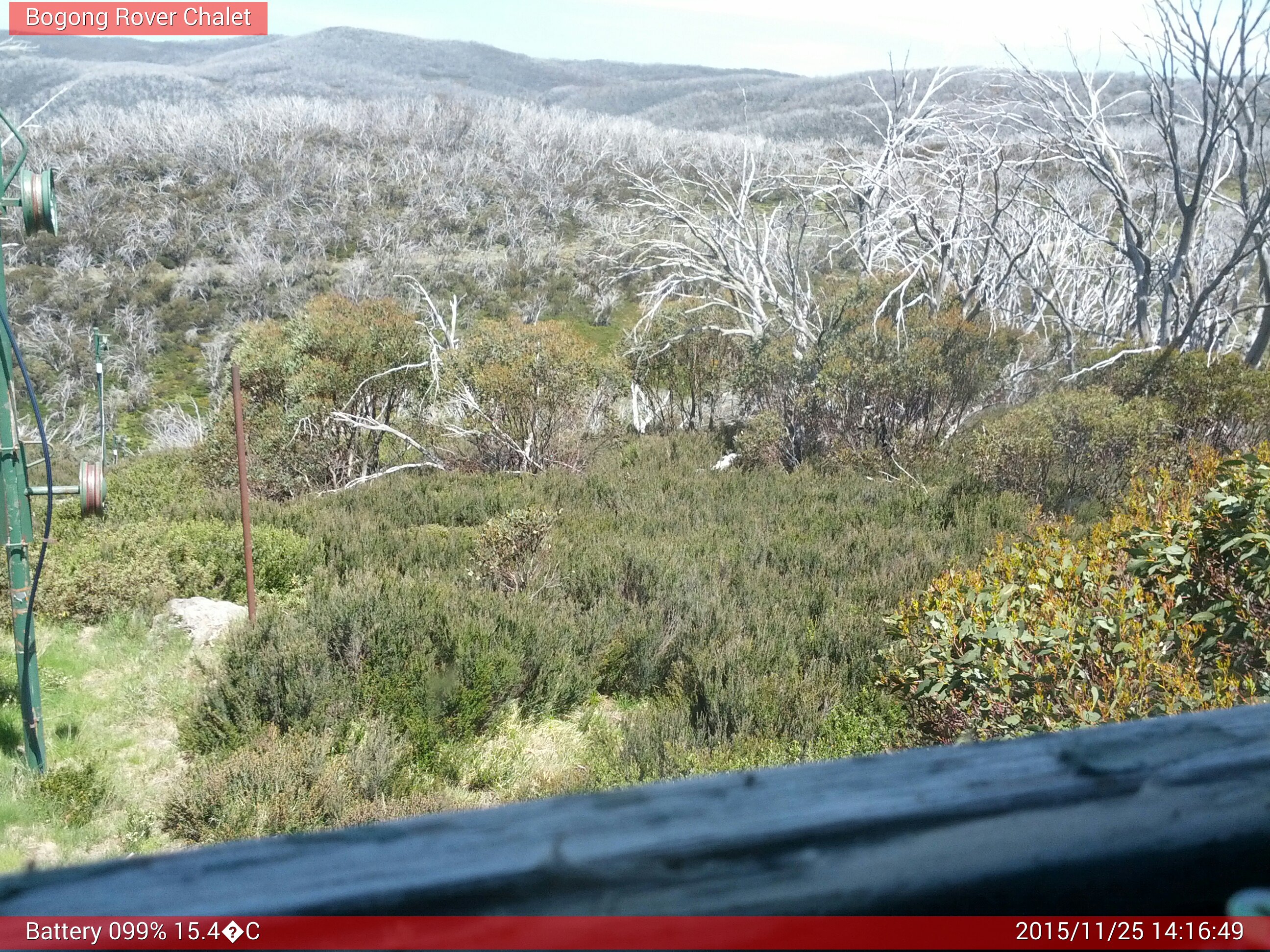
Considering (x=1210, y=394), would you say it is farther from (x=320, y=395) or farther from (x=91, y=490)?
(x=320, y=395)

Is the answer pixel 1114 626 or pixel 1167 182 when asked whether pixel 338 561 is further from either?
pixel 1167 182

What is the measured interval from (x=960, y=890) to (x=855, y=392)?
11257 millimetres

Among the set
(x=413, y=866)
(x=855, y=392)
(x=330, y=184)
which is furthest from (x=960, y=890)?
(x=330, y=184)

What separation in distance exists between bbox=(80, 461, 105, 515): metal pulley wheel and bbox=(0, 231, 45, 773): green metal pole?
0.34 metres

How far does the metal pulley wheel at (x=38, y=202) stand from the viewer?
453cm

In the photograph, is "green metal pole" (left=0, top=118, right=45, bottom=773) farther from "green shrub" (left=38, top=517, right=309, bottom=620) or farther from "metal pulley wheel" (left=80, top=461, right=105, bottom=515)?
"green shrub" (left=38, top=517, right=309, bottom=620)

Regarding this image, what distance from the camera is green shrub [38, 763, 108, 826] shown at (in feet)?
14.6

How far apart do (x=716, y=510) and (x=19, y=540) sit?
6.28 metres

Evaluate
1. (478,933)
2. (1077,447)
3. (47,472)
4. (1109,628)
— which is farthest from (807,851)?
(1077,447)

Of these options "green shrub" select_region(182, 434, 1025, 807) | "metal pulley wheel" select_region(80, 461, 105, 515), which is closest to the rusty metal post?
"green shrub" select_region(182, 434, 1025, 807)

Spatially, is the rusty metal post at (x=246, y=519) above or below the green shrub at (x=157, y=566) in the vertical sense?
above

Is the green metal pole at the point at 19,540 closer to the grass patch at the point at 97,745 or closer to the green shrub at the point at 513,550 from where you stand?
the grass patch at the point at 97,745

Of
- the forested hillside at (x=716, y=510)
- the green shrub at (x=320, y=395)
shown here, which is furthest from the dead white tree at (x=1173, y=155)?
the green shrub at (x=320, y=395)

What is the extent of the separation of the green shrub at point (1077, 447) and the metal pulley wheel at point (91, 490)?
7.76 m
